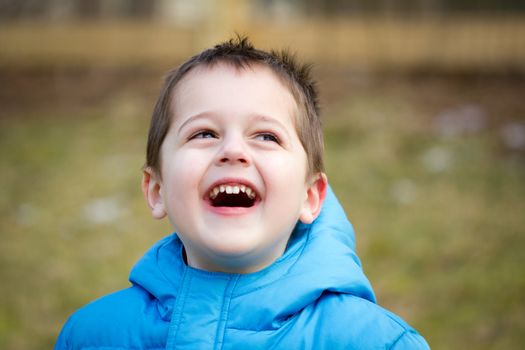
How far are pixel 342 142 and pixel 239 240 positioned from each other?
3.75m

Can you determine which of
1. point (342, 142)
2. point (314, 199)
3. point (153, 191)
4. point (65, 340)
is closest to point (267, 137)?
point (314, 199)

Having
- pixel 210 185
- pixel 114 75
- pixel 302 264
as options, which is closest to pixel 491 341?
pixel 302 264

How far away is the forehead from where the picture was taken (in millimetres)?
1509

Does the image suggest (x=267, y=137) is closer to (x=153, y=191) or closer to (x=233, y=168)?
(x=233, y=168)

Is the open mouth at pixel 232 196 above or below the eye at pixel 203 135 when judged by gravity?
below

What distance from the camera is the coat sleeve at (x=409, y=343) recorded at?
140 centimetres

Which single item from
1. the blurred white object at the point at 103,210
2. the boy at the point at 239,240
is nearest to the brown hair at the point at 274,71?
the boy at the point at 239,240

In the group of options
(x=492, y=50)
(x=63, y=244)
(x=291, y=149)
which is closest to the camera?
(x=291, y=149)

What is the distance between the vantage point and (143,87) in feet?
21.7

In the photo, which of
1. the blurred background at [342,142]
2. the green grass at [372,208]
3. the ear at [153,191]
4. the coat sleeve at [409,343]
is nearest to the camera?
the coat sleeve at [409,343]

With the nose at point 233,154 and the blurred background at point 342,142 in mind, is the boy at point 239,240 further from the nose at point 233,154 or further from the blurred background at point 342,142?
the blurred background at point 342,142

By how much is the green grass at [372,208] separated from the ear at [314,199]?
1.36m

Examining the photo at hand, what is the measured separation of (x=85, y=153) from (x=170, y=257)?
3.69 m

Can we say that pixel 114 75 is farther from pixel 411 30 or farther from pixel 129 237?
pixel 129 237
